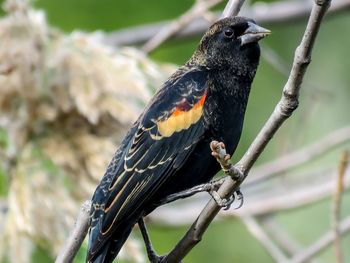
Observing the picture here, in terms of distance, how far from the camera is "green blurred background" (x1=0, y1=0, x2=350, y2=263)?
8031 millimetres

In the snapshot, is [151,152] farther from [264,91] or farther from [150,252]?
[264,91]

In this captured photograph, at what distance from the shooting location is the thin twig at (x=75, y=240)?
12.3 feet

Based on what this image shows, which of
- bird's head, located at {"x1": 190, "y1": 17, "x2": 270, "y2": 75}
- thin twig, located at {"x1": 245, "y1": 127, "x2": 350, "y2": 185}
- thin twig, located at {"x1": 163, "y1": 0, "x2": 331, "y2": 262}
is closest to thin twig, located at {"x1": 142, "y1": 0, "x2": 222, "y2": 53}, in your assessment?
bird's head, located at {"x1": 190, "y1": 17, "x2": 270, "y2": 75}

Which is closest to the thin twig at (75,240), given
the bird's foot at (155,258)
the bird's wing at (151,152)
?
the bird's wing at (151,152)

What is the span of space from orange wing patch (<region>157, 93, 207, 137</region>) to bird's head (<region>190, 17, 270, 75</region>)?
22 cm

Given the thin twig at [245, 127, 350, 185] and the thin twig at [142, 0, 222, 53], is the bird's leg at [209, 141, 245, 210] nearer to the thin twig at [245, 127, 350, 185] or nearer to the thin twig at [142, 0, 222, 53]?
the thin twig at [245, 127, 350, 185]

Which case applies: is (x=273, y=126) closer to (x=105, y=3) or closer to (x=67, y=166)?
(x=67, y=166)

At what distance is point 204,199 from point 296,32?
2986 mm

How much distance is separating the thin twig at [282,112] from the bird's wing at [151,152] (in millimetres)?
446

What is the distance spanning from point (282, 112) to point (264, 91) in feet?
18.4

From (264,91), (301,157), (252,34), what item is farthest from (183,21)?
(264,91)

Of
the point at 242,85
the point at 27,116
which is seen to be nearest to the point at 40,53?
the point at 27,116

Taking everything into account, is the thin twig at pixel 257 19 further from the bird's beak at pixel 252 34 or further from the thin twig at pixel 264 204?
the bird's beak at pixel 252 34

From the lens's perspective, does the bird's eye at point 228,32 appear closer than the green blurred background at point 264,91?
Yes
